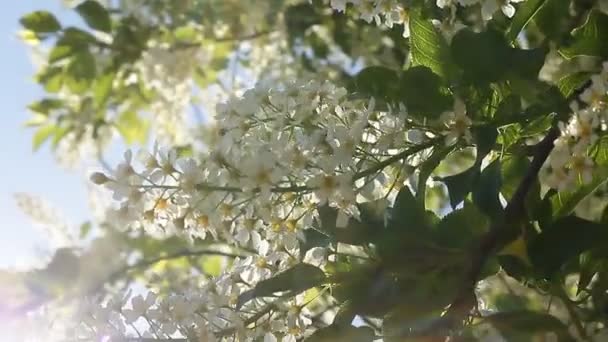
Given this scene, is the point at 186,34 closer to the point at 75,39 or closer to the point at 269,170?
the point at 75,39

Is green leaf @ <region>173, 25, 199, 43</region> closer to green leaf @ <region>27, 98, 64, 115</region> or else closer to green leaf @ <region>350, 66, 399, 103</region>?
green leaf @ <region>27, 98, 64, 115</region>

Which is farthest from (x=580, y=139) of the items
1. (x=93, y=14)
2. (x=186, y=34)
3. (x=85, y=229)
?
(x=186, y=34)

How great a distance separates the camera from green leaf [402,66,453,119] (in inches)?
25.3

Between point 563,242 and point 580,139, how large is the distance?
0.27 ft

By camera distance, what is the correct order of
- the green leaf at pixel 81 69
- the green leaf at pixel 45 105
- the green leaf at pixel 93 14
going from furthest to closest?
1. the green leaf at pixel 45 105
2. the green leaf at pixel 81 69
3. the green leaf at pixel 93 14

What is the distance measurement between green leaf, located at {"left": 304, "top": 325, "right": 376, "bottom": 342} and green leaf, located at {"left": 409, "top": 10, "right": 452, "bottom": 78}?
21cm

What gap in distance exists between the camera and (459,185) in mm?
645

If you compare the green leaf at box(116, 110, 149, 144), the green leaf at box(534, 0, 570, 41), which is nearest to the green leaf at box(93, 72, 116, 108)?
the green leaf at box(116, 110, 149, 144)

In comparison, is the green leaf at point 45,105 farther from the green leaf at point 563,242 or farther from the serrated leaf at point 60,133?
the green leaf at point 563,242

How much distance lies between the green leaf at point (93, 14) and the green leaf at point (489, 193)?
120 centimetres

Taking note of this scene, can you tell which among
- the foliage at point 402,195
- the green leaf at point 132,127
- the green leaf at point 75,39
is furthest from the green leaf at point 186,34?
the foliage at point 402,195

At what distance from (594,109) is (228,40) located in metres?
1.55

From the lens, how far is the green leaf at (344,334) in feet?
2.05

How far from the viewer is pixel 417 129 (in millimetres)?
656
